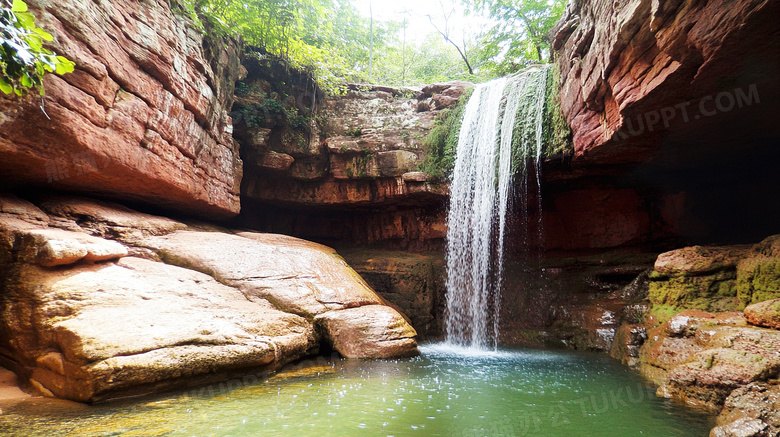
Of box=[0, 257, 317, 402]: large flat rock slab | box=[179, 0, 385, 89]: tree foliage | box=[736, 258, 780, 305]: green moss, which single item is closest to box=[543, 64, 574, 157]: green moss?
box=[736, 258, 780, 305]: green moss

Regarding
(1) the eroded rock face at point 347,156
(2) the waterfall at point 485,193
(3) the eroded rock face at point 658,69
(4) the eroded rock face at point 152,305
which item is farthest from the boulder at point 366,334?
(3) the eroded rock face at point 658,69

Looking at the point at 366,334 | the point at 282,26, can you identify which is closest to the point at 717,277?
the point at 366,334

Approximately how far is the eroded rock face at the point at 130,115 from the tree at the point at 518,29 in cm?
939

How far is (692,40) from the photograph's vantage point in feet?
14.2

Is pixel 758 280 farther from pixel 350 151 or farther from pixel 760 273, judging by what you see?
pixel 350 151

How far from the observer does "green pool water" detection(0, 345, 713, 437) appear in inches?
121

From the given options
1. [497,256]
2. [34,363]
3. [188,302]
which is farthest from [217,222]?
[497,256]

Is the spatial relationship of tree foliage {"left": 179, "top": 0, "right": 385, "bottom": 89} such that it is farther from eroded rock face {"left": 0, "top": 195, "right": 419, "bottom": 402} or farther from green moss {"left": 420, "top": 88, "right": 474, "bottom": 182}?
eroded rock face {"left": 0, "top": 195, "right": 419, "bottom": 402}

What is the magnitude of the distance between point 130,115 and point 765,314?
9.54 metres

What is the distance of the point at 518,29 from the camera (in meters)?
13.1

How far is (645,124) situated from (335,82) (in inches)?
335

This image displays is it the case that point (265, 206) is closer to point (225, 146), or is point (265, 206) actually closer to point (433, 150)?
point (225, 146)

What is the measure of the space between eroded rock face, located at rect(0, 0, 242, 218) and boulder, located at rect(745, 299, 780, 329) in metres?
9.35

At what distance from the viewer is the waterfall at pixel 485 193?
912cm
